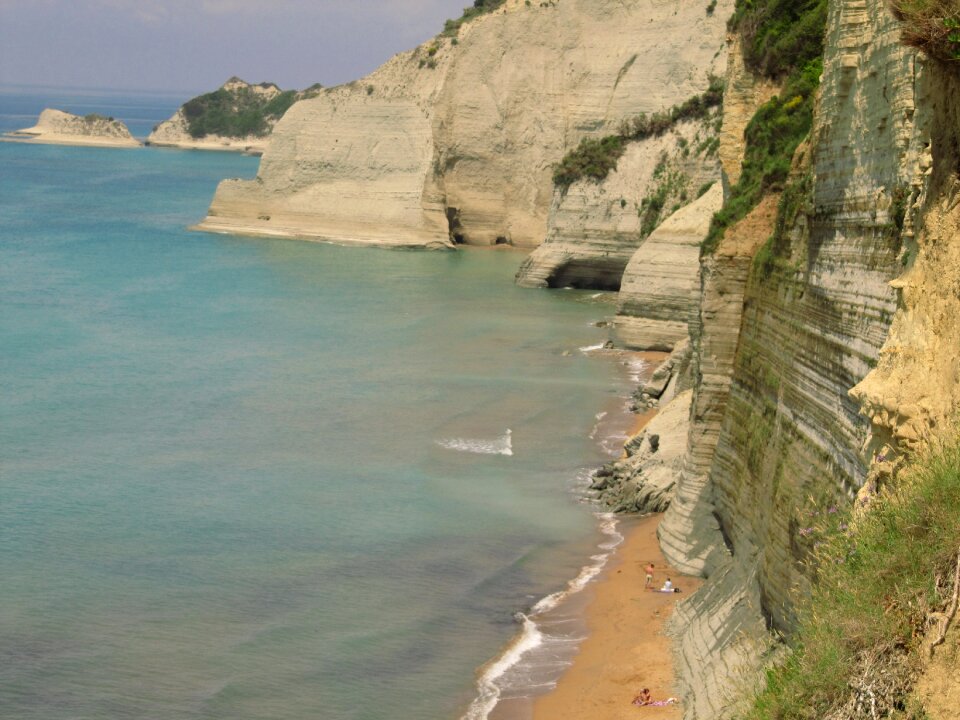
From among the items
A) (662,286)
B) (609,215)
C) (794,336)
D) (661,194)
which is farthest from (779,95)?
(609,215)

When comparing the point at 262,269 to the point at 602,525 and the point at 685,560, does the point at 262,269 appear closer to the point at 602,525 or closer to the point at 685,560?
the point at 602,525

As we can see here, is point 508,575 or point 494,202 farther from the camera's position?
point 494,202

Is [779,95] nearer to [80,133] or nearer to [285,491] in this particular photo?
[285,491]

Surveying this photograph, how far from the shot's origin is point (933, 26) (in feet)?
32.6

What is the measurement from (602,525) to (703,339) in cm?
592

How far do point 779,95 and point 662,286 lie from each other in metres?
19.9

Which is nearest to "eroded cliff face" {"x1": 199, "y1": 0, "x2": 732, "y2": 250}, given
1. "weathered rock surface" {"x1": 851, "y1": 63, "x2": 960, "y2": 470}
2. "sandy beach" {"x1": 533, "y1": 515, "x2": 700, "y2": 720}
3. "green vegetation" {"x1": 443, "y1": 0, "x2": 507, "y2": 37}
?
"green vegetation" {"x1": 443, "y1": 0, "x2": 507, "y2": 37}

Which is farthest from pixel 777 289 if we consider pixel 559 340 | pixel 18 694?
pixel 559 340

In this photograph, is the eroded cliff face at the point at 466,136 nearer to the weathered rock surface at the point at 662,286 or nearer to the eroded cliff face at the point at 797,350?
the weathered rock surface at the point at 662,286

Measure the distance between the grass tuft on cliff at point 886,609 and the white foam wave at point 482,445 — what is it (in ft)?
68.1

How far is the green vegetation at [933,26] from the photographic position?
9.75 meters

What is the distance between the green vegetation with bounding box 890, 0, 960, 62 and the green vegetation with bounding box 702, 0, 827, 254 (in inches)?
300

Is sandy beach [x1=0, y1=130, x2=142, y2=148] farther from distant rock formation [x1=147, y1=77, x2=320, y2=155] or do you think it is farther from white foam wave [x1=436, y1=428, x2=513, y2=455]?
white foam wave [x1=436, y1=428, x2=513, y2=455]

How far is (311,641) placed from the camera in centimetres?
1917
